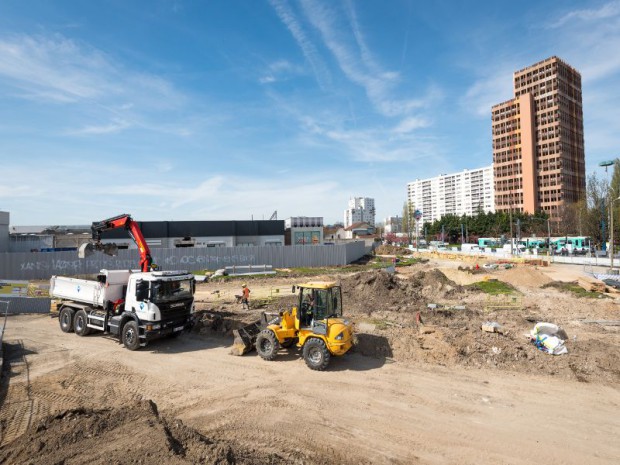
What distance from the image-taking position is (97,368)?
1100 cm

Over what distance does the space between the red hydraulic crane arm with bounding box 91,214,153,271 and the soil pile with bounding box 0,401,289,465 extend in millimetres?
8223

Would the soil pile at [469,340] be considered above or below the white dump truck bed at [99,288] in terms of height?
below

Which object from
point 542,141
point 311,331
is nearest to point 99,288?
point 311,331

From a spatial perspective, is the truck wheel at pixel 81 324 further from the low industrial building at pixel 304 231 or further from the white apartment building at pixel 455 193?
the white apartment building at pixel 455 193

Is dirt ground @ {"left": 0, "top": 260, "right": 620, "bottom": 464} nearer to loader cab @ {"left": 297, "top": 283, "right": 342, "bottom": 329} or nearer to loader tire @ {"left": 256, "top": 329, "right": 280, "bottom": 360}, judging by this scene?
loader tire @ {"left": 256, "top": 329, "right": 280, "bottom": 360}

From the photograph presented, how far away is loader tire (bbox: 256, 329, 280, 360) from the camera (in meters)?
11.3

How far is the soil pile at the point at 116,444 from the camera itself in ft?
18.2

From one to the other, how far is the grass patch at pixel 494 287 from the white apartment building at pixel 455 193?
130 m

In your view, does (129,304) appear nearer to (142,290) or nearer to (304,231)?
(142,290)

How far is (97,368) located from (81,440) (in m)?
5.44

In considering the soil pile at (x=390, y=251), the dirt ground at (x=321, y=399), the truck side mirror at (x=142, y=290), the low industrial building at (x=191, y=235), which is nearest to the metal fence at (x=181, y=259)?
the low industrial building at (x=191, y=235)

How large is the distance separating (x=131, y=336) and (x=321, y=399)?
7.66 m

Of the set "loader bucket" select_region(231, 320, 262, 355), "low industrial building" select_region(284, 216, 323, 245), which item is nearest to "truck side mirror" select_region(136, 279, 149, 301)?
"loader bucket" select_region(231, 320, 262, 355)

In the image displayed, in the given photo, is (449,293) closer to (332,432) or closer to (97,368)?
(332,432)
